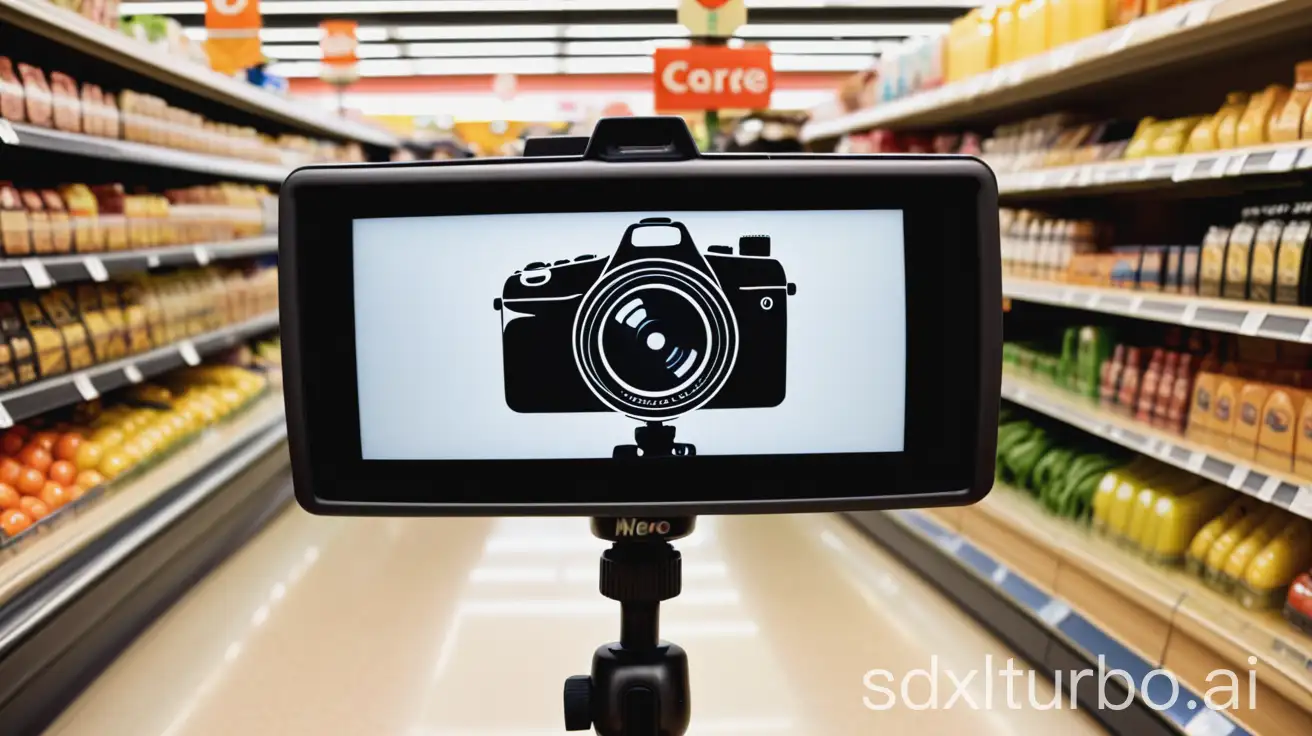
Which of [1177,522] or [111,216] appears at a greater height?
[111,216]

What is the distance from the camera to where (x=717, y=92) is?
16.0ft

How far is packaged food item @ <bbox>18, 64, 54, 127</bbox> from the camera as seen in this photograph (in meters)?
2.40

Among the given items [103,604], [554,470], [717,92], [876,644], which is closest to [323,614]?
[103,604]

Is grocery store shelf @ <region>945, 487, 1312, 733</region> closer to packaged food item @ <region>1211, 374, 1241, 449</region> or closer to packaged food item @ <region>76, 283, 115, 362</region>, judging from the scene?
packaged food item @ <region>1211, 374, 1241, 449</region>

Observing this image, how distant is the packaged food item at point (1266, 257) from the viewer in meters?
1.95

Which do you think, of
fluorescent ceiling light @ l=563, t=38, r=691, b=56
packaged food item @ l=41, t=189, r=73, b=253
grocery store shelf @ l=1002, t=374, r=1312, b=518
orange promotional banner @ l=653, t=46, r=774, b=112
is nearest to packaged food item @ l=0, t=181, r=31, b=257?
packaged food item @ l=41, t=189, r=73, b=253

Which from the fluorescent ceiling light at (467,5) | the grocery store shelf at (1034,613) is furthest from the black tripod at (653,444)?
the fluorescent ceiling light at (467,5)

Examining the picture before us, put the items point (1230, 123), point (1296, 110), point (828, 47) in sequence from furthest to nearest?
point (828, 47) < point (1230, 123) < point (1296, 110)

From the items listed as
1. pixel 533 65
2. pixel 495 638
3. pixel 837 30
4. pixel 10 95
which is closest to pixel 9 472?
pixel 10 95

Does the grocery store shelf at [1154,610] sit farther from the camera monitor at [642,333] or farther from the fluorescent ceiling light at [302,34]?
the fluorescent ceiling light at [302,34]

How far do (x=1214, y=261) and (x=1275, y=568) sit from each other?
695 millimetres

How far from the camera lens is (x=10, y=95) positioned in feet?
7.57

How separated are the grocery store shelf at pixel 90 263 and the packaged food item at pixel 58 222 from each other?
0.04 m

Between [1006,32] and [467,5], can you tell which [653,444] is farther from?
[467,5]
